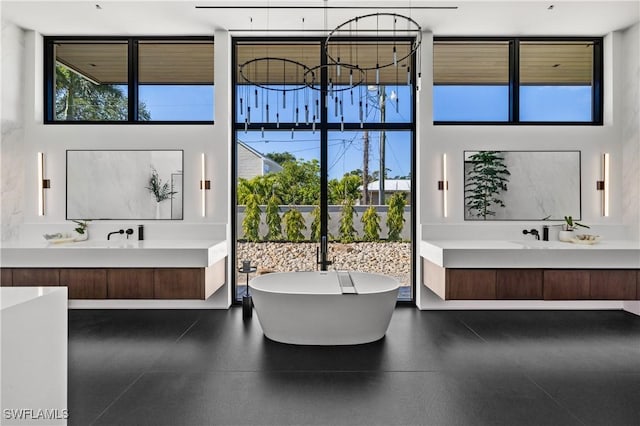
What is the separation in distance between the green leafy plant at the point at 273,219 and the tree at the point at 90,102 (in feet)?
6.28

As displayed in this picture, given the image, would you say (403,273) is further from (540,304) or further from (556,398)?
(556,398)

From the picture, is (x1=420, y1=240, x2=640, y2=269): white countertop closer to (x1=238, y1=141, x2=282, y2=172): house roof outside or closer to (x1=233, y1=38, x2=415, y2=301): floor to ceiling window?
(x1=233, y1=38, x2=415, y2=301): floor to ceiling window

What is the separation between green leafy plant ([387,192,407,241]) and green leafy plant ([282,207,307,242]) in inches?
44.6

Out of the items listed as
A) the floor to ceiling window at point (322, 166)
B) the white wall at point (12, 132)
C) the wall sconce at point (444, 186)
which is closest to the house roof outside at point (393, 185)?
the floor to ceiling window at point (322, 166)

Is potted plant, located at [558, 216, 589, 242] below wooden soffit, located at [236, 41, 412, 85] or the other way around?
below

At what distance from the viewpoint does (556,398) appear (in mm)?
2752

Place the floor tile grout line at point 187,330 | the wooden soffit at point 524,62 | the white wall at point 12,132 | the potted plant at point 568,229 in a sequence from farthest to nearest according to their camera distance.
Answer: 1. the wooden soffit at point 524,62
2. the potted plant at point 568,229
3. the white wall at point 12,132
4. the floor tile grout line at point 187,330

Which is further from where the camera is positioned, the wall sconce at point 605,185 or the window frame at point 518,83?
the window frame at point 518,83

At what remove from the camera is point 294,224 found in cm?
544

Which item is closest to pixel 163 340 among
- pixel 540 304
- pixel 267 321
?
pixel 267 321

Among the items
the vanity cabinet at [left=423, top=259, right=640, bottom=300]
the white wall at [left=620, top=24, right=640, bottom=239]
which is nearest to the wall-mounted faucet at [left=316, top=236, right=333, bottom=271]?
the vanity cabinet at [left=423, top=259, right=640, bottom=300]

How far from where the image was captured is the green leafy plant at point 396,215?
5434mm

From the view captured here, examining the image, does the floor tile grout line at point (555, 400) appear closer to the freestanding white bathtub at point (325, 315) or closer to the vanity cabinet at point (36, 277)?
the freestanding white bathtub at point (325, 315)

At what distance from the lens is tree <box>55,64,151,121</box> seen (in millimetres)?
5301
